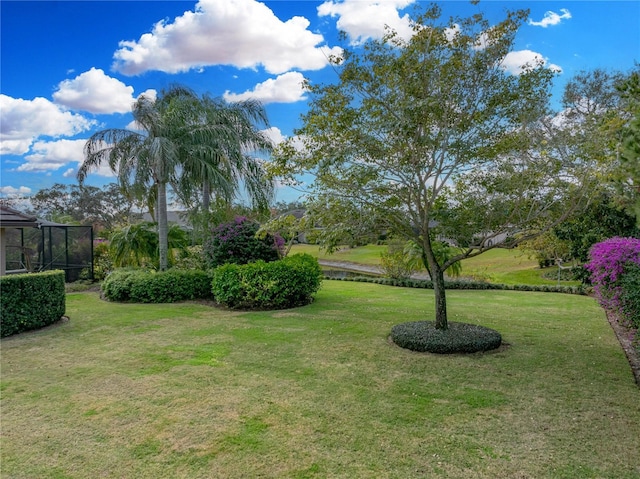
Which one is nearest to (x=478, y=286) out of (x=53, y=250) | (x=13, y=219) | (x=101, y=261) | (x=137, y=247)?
(x=137, y=247)

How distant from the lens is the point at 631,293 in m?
5.14

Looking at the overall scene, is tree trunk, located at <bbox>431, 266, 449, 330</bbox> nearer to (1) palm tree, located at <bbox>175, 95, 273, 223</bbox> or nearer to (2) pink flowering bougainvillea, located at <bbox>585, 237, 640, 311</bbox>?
(2) pink flowering bougainvillea, located at <bbox>585, 237, 640, 311</bbox>

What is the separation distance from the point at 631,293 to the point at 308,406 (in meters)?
4.30

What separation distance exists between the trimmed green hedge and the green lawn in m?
0.33

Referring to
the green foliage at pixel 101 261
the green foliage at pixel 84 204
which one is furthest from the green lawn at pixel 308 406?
the green foliage at pixel 84 204

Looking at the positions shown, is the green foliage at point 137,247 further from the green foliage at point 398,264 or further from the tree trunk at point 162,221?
the green foliage at point 398,264

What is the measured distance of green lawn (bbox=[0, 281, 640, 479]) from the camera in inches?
117

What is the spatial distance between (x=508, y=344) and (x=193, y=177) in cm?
913

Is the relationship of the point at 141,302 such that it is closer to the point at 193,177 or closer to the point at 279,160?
the point at 193,177

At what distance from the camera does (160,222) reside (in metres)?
11.4

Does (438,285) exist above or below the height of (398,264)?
above

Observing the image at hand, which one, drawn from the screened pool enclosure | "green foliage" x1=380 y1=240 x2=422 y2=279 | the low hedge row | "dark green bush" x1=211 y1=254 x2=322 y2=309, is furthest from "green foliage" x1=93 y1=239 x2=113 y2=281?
"green foliage" x1=380 y1=240 x2=422 y2=279

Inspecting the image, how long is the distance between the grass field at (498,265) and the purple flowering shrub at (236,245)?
3347mm

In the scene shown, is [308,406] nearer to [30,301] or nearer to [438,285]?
[438,285]
